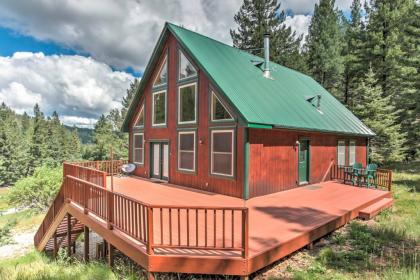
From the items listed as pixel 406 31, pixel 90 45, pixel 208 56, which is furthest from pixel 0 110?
pixel 406 31

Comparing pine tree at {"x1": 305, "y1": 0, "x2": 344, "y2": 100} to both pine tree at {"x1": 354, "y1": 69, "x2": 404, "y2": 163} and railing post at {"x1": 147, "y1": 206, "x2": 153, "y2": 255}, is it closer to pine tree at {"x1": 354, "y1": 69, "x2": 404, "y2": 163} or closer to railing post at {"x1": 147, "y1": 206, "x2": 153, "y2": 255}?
pine tree at {"x1": 354, "y1": 69, "x2": 404, "y2": 163}

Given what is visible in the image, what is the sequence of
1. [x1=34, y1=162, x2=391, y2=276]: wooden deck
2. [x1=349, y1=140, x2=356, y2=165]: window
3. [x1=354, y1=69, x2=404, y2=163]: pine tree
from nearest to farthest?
[x1=34, y1=162, x2=391, y2=276]: wooden deck, [x1=349, y1=140, x2=356, y2=165]: window, [x1=354, y1=69, x2=404, y2=163]: pine tree

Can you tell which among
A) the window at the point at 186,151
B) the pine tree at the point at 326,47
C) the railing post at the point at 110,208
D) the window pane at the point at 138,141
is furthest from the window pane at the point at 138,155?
the pine tree at the point at 326,47

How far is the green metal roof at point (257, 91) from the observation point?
8859 millimetres

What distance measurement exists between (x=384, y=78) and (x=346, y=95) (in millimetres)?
4221

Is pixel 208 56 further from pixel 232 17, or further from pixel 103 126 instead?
pixel 103 126

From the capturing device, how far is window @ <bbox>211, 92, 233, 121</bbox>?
29.7 feet

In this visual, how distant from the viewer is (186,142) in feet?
35.2

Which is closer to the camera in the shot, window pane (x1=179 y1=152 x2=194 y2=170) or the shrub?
window pane (x1=179 y1=152 x2=194 y2=170)

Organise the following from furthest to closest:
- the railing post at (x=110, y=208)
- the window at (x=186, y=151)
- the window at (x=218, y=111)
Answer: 1. the window at (x=186, y=151)
2. the window at (x=218, y=111)
3. the railing post at (x=110, y=208)

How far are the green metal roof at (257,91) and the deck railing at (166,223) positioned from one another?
3635 mm

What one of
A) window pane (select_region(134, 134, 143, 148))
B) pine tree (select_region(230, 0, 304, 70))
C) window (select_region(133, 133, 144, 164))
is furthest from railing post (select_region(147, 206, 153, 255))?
pine tree (select_region(230, 0, 304, 70))

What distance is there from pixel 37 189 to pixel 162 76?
1238cm

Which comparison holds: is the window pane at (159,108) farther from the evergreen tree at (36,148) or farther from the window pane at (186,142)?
the evergreen tree at (36,148)
